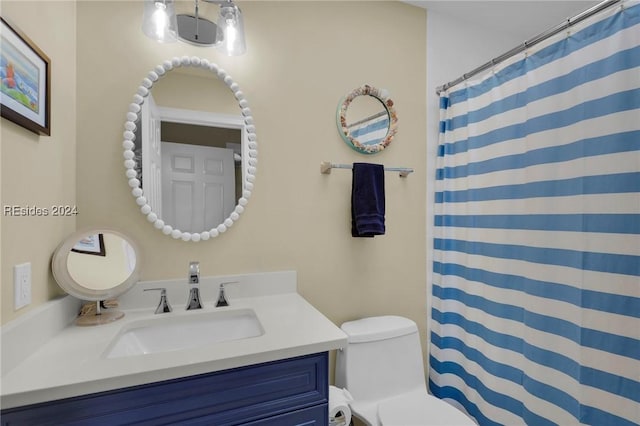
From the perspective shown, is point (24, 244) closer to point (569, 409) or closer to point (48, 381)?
point (48, 381)

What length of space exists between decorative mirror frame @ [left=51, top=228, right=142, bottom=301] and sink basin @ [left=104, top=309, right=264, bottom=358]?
15 cm

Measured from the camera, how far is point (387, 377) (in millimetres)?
1506

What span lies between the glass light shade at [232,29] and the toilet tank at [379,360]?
1387mm

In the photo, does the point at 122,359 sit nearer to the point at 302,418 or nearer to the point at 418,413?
the point at 302,418

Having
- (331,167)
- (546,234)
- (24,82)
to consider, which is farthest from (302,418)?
(24,82)

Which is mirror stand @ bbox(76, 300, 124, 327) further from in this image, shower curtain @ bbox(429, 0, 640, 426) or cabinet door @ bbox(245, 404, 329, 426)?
shower curtain @ bbox(429, 0, 640, 426)

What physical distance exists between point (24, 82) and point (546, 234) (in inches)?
75.3

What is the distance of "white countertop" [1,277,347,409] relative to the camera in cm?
74

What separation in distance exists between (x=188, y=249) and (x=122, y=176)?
→ 41 centimetres

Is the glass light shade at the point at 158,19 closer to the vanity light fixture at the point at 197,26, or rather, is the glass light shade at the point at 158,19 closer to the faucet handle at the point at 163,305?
the vanity light fixture at the point at 197,26

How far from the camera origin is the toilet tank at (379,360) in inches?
57.2

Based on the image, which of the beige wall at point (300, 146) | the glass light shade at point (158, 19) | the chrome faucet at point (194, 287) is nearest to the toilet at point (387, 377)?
the beige wall at point (300, 146)

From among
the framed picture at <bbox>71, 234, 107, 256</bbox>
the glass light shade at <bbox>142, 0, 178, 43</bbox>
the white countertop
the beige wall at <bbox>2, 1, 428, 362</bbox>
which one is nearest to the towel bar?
the beige wall at <bbox>2, 1, 428, 362</bbox>

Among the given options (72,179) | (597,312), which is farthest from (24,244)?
(597,312)
